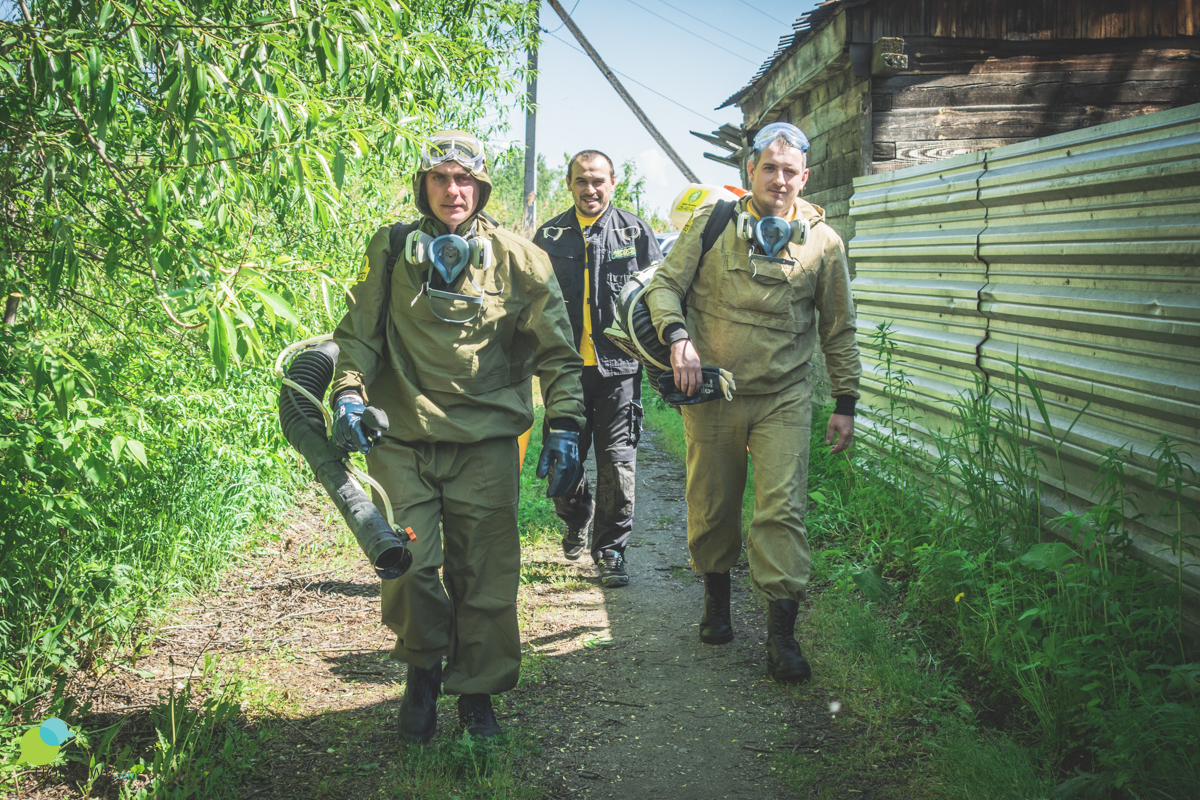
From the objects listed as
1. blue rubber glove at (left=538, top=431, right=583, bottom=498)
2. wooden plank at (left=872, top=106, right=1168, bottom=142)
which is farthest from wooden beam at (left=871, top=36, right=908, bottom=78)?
blue rubber glove at (left=538, top=431, right=583, bottom=498)

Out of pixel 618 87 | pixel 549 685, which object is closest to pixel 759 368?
pixel 549 685

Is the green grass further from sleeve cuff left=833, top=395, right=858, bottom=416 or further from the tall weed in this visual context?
sleeve cuff left=833, top=395, right=858, bottom=416

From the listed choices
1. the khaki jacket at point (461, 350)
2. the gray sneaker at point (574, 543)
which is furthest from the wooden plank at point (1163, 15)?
the khaki jacket at point (461, 350)

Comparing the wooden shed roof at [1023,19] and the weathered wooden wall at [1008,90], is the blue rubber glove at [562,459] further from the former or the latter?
the wooden shed roof at [1023,19]

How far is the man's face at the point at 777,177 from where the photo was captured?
3736mm

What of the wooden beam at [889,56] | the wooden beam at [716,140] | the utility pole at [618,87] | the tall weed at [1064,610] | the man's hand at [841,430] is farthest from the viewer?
the utility pole at [618,87]

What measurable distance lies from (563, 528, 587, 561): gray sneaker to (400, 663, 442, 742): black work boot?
2.20 m

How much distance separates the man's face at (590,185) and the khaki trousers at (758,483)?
1.75 metres

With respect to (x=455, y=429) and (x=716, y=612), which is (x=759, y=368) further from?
(x=455, y=429)

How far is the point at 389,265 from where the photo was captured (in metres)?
3.26

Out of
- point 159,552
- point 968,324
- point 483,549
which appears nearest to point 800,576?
point 483,549

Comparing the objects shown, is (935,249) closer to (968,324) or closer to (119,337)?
(968,324)

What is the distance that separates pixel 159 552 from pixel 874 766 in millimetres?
3502

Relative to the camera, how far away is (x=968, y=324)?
15.9ft
